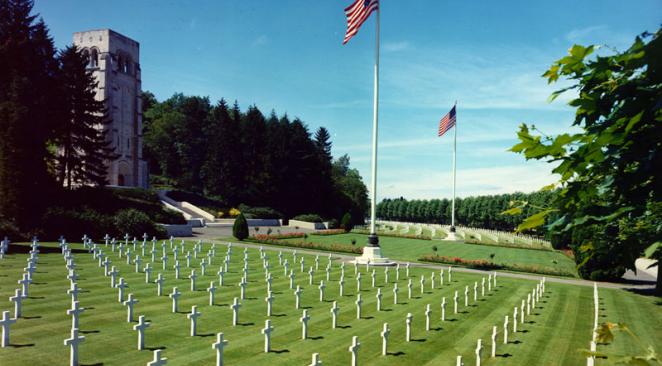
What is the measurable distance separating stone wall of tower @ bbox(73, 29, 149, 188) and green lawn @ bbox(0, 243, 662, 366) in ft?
145

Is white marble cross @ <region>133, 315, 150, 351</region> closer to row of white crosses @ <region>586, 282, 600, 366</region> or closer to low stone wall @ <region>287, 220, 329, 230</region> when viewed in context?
row of white crosses @ <region>586, 282, 600, 366</region>

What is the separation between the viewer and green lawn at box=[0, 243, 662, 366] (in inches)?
423

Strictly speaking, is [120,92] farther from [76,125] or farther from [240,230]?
[240,230]

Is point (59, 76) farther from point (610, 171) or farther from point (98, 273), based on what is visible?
point (610, 171)

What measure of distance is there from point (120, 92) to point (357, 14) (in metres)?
48.0

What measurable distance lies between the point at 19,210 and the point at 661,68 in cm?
3725

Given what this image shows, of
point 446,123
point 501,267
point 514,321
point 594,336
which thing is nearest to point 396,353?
point 514,321

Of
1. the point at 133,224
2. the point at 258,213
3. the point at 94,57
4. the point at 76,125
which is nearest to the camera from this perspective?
the point at 133,224

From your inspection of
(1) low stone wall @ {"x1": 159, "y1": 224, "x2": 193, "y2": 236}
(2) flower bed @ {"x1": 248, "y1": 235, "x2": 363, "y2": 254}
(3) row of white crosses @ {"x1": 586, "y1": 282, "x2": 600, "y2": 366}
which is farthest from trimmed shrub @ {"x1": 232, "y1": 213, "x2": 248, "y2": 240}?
(3) row of white crosses @ {"x1": 586, "y1": 282, "x2": 600, "y2": 366}

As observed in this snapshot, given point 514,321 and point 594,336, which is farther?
point 514,321

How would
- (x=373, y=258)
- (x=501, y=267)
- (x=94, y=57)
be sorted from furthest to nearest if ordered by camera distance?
1. (x=94, y=57)
2. (x=501, y=267)
3. (x=373, y=258)

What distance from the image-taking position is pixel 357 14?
2650cm

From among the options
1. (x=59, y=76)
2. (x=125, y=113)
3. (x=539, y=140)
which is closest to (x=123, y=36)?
(x=125, y=113)

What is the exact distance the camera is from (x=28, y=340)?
10.8 metres
